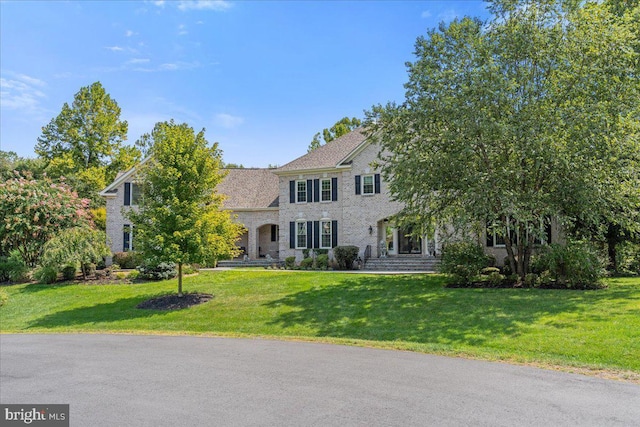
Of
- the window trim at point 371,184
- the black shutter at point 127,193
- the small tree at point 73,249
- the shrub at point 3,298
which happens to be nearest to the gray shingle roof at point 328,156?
the window trim at point 371,184

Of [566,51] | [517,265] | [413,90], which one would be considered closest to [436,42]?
[413,90]

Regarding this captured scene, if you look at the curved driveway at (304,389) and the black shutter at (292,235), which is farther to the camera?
the black shutter at (292,235)

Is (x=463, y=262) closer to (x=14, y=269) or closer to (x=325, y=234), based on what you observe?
(x=325, y=234)

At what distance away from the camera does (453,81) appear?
49.8 feet

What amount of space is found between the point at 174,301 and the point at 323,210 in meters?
12.8

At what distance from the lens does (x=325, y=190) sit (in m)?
27.7

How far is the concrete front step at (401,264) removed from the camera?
23.1 meters

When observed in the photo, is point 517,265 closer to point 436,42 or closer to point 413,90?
point 413,90

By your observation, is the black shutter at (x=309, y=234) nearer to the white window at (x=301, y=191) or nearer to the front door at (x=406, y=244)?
the white window at (x=301, y=191)

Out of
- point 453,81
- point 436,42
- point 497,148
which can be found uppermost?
point 436,42

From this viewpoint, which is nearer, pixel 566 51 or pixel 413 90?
pixel 566 51

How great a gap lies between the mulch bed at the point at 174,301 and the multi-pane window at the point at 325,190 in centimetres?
1201

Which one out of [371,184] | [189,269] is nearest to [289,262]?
[189,269]

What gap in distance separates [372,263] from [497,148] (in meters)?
11.2
